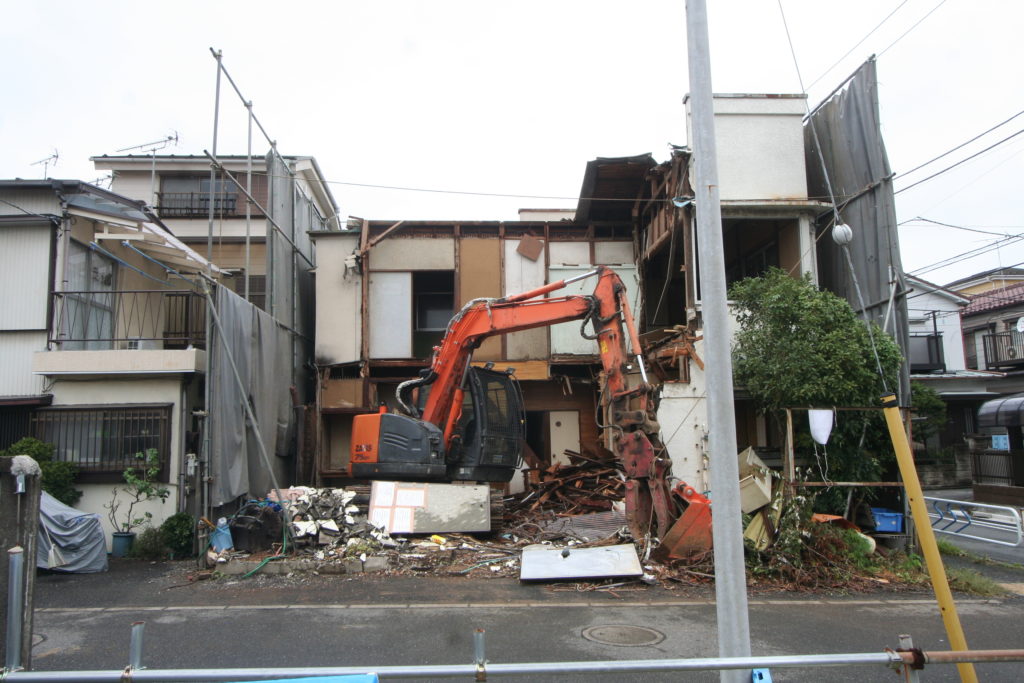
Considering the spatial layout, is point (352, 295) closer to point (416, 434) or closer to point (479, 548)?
point (416, 434)

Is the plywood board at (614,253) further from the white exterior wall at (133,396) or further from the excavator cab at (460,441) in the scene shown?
the white exterior wall at (133,396)

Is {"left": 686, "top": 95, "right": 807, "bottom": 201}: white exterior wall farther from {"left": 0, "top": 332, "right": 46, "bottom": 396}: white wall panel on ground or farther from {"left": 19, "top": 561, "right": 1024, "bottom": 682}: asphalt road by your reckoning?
{"left": 0, "top": 332, "right": 46, "bottom": 396}: white wall panel on ground

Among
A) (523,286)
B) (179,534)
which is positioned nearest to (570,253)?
(523,286)

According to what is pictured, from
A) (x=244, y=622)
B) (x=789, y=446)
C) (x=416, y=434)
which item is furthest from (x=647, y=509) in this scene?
(x=244, y=622)

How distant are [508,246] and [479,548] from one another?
8.69m

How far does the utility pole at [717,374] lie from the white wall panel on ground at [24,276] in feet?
37.8

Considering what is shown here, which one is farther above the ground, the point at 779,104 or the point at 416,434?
the point at 779,104

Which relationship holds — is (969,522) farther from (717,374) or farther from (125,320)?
(125,320)

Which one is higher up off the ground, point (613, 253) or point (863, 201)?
point (613, 253)

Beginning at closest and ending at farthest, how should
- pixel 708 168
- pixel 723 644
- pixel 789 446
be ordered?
pixel 723 644, pixel 708 168, pixel 789 446

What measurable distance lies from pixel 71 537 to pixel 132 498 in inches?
47.7

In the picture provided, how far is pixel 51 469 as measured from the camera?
32.7 ft

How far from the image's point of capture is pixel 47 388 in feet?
35.4

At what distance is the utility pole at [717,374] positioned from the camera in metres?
3.23
